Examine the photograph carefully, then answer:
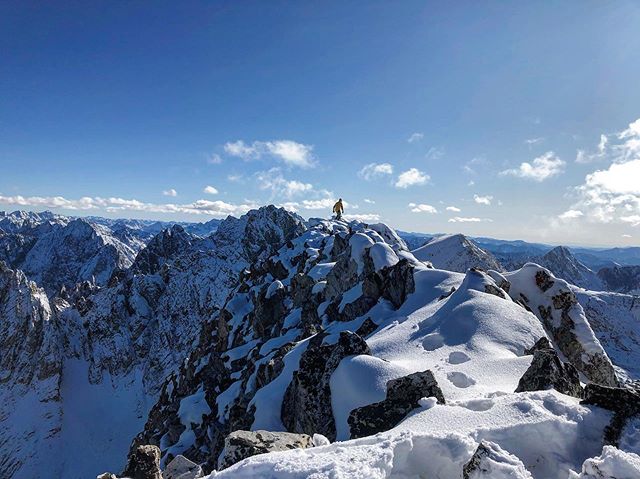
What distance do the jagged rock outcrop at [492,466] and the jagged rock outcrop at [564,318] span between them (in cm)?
2415

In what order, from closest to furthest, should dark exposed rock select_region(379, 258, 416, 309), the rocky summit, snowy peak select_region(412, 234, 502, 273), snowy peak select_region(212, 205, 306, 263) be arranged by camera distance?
the rocky summit, dark exposed rock select_region(379, 258, 416, 309), snowy peak select_region(412, 234, 502, 273), snowy peak select_region(212, 205, 306, 263)

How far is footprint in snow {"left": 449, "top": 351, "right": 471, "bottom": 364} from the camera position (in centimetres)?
1712

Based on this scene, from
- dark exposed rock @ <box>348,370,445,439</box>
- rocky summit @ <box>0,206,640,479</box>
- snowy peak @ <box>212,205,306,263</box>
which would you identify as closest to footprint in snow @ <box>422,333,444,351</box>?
rocky summit @ <box>0,206,640,479</box>

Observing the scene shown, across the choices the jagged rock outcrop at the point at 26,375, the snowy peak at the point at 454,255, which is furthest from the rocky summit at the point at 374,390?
the snowy peak at the point at 454,255

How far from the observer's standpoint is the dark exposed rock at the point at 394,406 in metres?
Answer: 10.9

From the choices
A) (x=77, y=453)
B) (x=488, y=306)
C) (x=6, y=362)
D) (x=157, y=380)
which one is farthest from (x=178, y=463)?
(x=6, y=362)

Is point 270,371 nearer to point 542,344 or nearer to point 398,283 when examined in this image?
point 398,283

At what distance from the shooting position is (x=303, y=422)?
1719 centimetres

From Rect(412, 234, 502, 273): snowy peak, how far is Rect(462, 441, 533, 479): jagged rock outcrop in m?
106

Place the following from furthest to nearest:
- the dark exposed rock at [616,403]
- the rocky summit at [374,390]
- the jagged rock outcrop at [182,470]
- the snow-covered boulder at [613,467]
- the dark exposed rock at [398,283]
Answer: the dark exposed rock at [398,283] → the jagged rock outcrop at [182,470] → the dark exposed rock at [616,403] → the rocky summit at [374,390] → the snow-covered boulder at [613,467]

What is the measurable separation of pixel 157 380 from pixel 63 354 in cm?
4100

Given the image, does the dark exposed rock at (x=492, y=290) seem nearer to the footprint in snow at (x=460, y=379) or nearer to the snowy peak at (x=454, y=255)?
the footprint in snow at (x=460, y=379)

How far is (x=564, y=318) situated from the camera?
27766 millimetres

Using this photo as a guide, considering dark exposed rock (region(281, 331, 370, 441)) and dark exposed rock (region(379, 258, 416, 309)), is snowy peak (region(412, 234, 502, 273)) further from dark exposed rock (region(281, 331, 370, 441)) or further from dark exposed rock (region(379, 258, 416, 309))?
dark exposed rock (region(281, 331, 370, 441))
